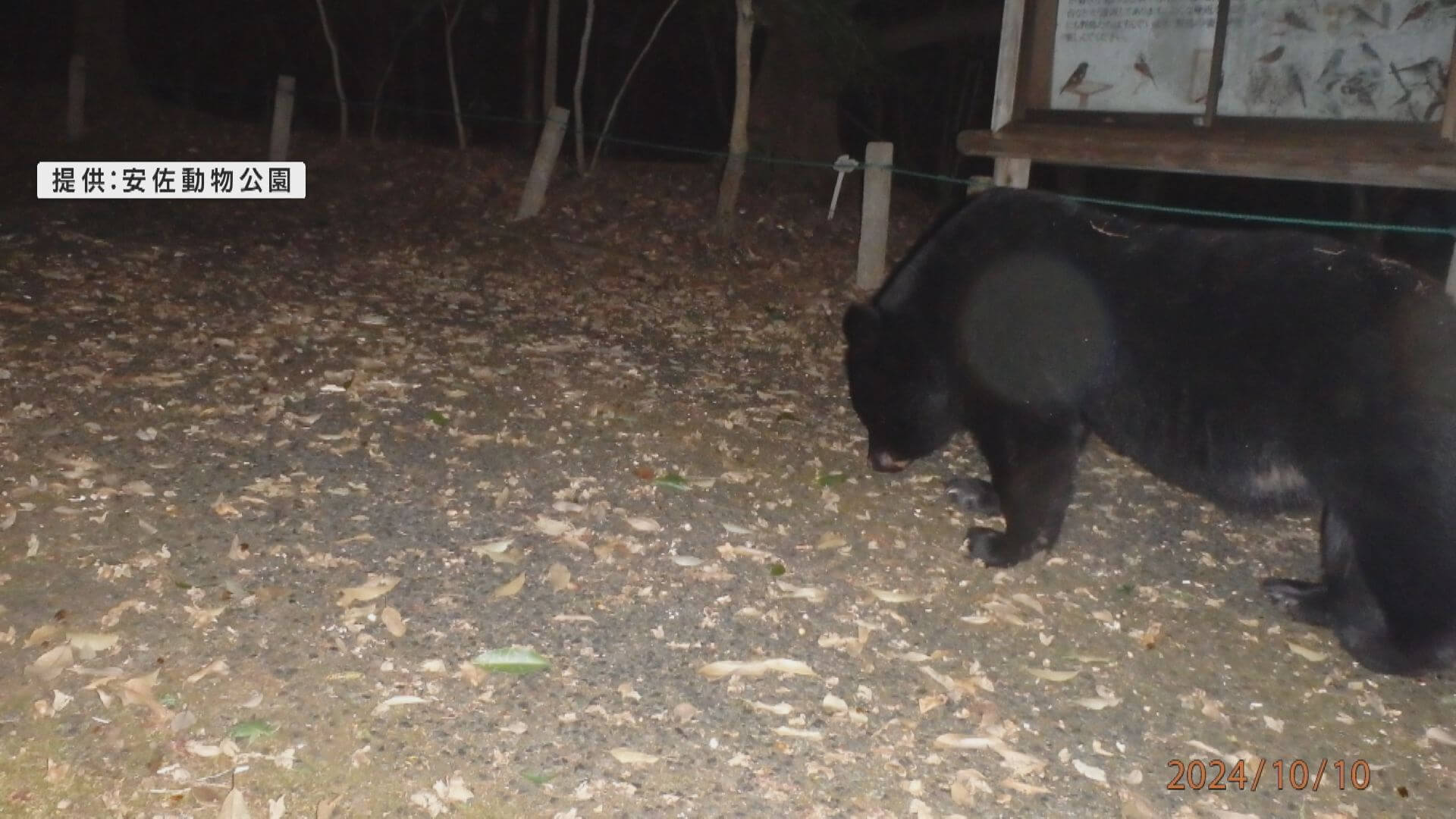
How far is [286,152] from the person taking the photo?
37.3 ft

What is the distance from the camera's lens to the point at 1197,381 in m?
4.13

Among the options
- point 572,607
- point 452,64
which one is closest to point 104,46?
point 452,64

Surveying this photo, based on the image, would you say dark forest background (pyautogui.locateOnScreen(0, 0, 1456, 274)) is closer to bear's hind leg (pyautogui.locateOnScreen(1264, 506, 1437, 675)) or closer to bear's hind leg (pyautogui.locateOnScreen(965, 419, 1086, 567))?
bear's hind leg (pyautogui.locateOnScreen(965, 419, 1086, 567))

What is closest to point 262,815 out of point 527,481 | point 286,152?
point 527,481

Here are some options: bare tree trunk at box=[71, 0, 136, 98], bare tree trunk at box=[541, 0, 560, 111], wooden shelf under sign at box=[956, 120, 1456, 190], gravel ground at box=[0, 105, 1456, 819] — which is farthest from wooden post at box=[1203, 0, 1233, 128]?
bare tree trunk at box=[71, 0, 136, 98]

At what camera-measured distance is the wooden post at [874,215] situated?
845 centimetres

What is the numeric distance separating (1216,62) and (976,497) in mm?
3209

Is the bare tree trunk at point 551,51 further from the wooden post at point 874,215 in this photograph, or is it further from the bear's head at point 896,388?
the bear's head at point 896,388

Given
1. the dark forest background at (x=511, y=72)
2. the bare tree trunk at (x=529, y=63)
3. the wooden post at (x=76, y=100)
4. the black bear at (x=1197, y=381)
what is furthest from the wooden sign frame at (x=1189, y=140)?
the wooden post at (x=76, y=100)

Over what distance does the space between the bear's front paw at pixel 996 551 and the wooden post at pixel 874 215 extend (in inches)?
166

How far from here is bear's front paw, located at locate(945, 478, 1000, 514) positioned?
17.1ft

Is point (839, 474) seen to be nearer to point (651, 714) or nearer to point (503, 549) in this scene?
point (503, 549)

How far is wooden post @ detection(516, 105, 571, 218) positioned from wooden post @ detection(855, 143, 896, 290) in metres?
2.58

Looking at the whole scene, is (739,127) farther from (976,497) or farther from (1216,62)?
(976,497)
